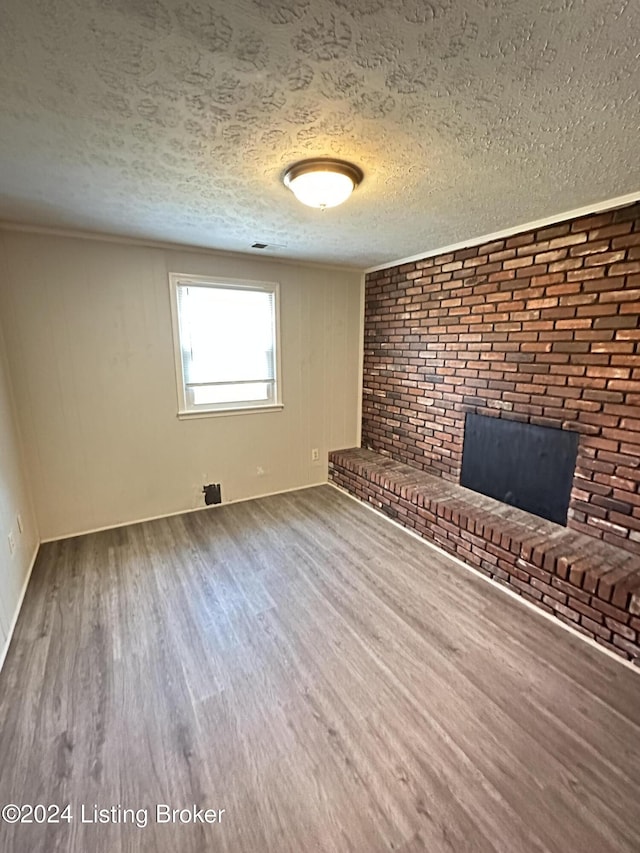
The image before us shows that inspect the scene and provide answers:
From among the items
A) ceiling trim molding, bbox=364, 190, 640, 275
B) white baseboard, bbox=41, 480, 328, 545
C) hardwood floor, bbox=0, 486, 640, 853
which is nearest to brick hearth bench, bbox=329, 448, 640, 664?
hardwood floor, bbox=0, 486, 640, 853

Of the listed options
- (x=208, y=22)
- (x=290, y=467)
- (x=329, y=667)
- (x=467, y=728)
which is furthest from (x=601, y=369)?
(x=290, y=467)

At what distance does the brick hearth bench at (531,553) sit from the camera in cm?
188

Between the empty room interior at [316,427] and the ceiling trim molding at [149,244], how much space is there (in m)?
0.03

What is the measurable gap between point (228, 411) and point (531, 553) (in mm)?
A: 2715

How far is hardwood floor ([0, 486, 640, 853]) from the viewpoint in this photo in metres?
1.21

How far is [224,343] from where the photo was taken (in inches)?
137

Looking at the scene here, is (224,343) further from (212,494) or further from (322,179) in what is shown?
(322,179)

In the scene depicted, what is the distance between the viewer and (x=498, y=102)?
1.26 metres

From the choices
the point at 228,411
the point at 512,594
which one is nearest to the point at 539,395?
the point at 512,594

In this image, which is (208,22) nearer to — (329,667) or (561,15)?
(561,15)

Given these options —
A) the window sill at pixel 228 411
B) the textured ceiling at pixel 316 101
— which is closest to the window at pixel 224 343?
the window sill at pixel 228 411

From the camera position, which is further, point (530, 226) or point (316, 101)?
point (530, 226)

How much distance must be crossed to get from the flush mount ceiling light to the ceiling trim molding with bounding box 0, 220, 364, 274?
1645mm

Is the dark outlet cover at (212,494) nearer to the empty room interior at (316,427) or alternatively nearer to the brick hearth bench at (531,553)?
the empty room interior at (316,427)
